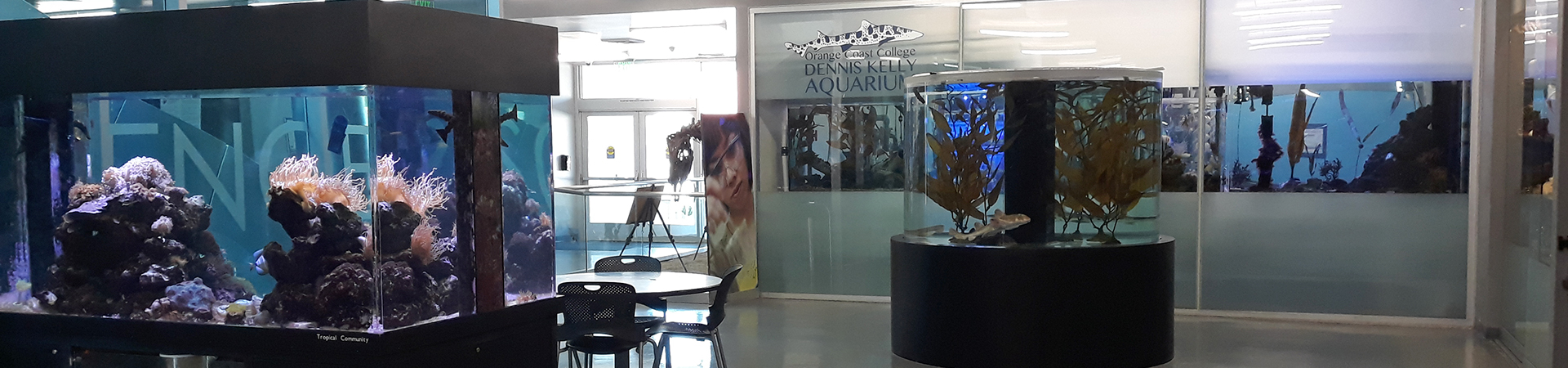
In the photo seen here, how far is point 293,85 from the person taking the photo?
288 cm

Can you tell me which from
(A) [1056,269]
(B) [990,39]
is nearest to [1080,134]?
(A) [1056,269]

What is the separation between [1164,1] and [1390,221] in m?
1.90

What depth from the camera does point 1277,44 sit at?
23.1 ft

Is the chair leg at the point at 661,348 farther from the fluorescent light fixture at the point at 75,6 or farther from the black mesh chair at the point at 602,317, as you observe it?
the fluorescent light fixture at the point at 75,6

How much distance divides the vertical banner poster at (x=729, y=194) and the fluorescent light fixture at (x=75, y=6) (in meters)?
4.49

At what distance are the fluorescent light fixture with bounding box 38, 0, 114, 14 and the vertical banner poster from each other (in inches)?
177

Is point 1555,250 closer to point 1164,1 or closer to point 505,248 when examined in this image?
point 1164,1

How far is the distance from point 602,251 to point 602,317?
7204 millimetres

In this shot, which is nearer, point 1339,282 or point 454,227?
point 454,227

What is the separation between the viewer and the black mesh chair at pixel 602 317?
4488 millimetres

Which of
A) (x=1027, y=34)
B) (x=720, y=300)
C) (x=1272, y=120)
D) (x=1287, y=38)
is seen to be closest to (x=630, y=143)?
(x=1027, y=34)

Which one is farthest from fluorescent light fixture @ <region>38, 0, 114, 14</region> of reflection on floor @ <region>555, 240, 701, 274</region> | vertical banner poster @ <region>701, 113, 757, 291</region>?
reflection on floor @ <region>555, 240, 701, 274</region>

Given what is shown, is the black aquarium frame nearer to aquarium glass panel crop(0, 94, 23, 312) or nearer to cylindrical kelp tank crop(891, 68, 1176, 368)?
aquarium glass panel crop(0, 94, 23, 312)

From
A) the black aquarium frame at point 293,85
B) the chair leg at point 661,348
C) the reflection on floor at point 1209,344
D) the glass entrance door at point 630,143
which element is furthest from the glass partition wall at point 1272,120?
the glass entrance door at point 630,143
